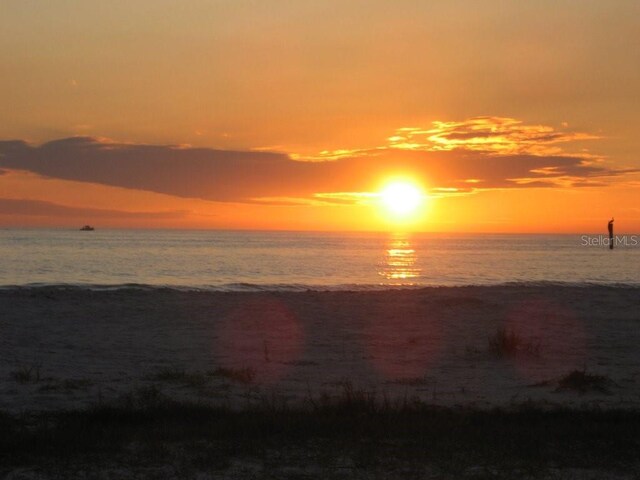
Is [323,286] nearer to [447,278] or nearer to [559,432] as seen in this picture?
[447,278]

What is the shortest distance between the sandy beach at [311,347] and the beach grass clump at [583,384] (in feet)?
0.13

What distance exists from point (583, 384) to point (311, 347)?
6.78 meters

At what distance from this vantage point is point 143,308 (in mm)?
24016

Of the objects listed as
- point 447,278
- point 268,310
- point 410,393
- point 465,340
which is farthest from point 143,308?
point 447,278

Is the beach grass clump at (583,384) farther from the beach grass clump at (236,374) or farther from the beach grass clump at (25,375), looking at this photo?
the beach grass clump at (25,375)

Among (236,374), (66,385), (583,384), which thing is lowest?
(583,384)

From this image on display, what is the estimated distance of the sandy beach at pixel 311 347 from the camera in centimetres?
1166

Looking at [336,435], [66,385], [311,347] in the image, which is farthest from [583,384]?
[66,385]

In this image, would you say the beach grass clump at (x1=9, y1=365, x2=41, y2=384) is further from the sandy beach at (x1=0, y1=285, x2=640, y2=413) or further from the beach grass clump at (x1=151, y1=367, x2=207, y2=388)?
the beach grass clump at (x1=151, y1=367, x2=207, y2=388)

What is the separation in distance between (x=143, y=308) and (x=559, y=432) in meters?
17.8

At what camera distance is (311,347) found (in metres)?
17.0

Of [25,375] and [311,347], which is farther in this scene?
[311,347]

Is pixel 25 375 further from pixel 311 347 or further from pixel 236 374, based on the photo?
pixel 311 347

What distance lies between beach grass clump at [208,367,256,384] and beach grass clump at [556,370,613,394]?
17.2 feet
